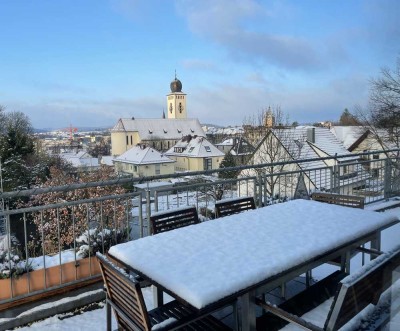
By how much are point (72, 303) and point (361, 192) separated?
701 centimetres

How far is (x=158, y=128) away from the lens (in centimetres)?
7444

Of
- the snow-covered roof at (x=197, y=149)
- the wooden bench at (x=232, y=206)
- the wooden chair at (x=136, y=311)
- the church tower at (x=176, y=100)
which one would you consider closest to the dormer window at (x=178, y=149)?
the snow-covered roof at (x=197, y=149)

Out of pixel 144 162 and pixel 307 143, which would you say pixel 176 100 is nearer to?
pixel 144 162

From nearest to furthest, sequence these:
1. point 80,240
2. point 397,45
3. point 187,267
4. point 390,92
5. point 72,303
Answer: point 187,267 < point 72,303 < point 80,240 < point 397,45 < point 390,92

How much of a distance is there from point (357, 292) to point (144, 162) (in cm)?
4782

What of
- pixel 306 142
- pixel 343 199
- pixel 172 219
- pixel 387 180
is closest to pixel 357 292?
pixel 172 219

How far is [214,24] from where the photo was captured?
20.4 metres

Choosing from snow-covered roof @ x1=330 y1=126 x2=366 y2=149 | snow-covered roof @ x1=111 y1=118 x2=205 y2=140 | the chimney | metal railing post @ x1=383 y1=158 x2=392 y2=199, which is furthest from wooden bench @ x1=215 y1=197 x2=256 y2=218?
snow-covered roof @ x1=111 y1=118 x2=205 y2=140

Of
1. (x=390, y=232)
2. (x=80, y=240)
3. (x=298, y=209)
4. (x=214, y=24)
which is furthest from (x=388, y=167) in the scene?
(x=214, y=24)

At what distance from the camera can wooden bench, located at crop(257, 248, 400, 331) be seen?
1857 mm

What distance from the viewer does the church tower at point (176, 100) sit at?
9125cm

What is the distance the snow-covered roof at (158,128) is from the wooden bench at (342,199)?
68628 mm

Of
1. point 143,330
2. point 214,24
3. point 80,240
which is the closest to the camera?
point 143,330

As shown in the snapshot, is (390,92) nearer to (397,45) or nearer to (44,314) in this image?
(397,45)
